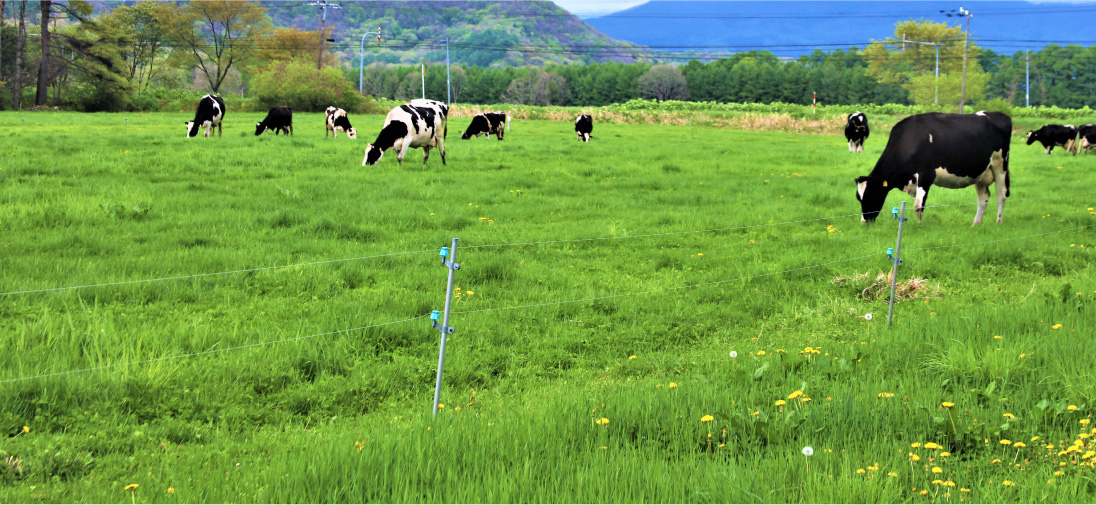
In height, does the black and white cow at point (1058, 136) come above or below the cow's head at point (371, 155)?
above

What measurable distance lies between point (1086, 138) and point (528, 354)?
32.9m

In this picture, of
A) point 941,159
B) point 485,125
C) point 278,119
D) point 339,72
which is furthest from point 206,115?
point 339,72

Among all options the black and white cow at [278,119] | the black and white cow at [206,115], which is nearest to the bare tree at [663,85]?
the black and white cow at [278,119]

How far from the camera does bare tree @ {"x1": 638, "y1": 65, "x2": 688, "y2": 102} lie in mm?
127812

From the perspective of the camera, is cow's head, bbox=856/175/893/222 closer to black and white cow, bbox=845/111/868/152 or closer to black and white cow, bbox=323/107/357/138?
black and white cow, bbox=845/111/868/152

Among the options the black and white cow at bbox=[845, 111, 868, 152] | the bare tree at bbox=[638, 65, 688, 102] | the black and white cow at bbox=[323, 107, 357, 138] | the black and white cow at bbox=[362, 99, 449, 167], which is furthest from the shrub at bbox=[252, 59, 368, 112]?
the bare tree at bbox=[638, 65, 688, 102]

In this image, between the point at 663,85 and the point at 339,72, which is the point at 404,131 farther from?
the point at 663,85

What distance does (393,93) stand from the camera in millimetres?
153125

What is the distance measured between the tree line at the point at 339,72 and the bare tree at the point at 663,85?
212 millimetres

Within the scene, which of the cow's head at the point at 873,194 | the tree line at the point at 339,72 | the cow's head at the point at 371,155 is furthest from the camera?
the tree line at the point at 339,72

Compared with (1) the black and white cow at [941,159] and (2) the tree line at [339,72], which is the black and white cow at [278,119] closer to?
(2) the tree line at [339,72]

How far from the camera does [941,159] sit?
1237cm

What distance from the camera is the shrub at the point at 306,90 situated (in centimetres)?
5159

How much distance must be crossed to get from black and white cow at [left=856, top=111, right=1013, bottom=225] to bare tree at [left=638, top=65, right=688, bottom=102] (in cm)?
11790
